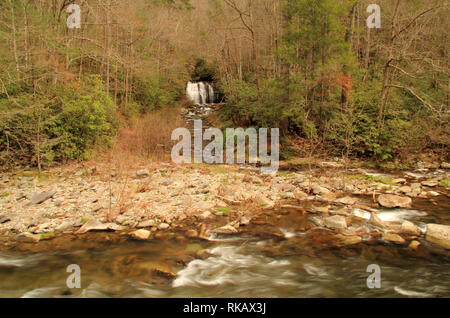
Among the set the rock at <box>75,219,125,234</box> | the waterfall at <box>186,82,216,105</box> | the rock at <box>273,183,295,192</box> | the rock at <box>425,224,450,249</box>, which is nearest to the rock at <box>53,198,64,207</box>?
the rock at <box>75,219,125,234</box>

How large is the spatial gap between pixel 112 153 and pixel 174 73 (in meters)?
16.7

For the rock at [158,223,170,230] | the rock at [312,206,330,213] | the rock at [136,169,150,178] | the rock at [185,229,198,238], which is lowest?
the rock at [185,229,198,238]

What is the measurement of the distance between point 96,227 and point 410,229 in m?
7.11

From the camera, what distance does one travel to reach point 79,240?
231 inches

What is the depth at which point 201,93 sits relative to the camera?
29984 mm

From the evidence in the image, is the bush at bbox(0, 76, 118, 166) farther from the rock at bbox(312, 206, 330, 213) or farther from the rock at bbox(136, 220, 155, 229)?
the rock at bbox(312, 206, 330, 213)

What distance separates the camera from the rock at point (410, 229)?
20.1ft

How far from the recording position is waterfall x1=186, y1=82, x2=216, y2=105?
2966 cm

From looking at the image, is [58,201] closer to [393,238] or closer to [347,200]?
[347,200]

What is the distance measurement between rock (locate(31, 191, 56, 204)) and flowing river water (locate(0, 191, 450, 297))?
2630 millimetres

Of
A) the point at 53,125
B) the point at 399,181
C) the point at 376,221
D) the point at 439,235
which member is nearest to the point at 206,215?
the point at 376,221

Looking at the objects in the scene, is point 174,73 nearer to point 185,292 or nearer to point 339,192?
point 339,192

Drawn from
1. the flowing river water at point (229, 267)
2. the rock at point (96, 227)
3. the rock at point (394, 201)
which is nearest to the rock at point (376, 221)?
the flowing river water at point (229, 267)
